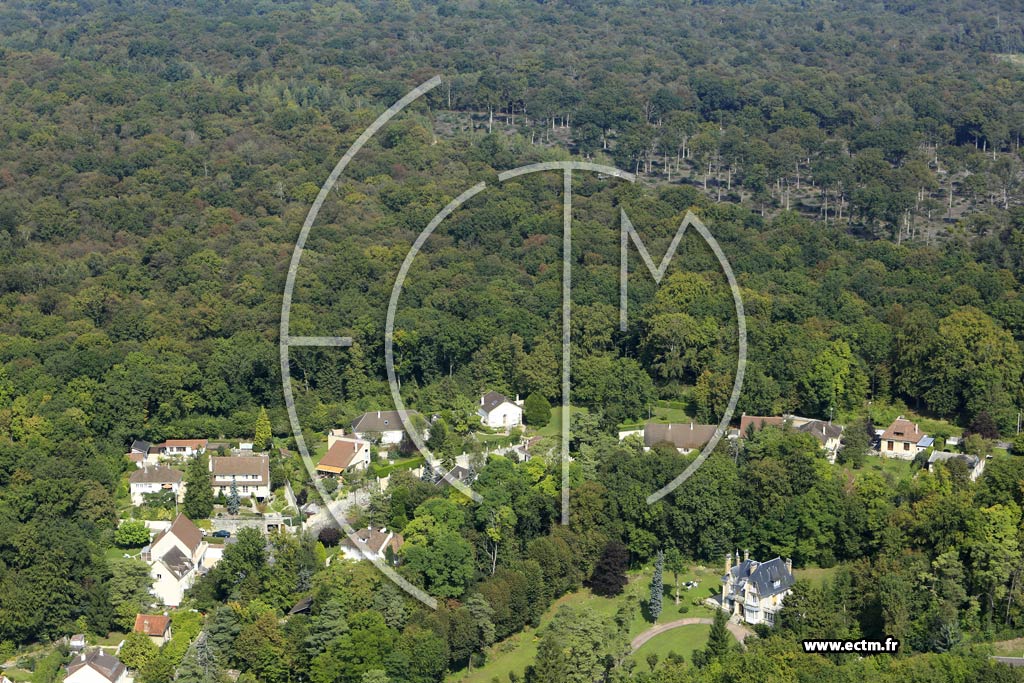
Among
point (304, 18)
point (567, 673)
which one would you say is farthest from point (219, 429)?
point (304, 18)

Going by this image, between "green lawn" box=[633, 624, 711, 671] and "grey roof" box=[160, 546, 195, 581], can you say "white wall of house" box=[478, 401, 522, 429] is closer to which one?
"grey roof" box=[160, 546, 195, 581]

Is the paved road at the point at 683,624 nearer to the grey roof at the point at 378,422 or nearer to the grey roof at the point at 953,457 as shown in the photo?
the grey roof at the point at 953,457

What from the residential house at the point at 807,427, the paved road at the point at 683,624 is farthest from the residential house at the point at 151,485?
the residential house at the point at 807,427

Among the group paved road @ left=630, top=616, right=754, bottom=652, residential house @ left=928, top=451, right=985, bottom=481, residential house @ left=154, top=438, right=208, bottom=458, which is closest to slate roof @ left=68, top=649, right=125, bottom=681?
residential house @ left=154, top=438, right=208, bottom=458

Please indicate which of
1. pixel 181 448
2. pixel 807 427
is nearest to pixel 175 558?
pixel 181 448

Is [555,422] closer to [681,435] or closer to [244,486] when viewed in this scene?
[681,435]

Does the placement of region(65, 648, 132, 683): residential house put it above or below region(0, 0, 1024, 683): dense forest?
below

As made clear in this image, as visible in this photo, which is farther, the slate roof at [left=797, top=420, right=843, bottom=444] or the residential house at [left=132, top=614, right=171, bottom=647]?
the slate roof at [left=797, top=420, right=843, bottom=444]
